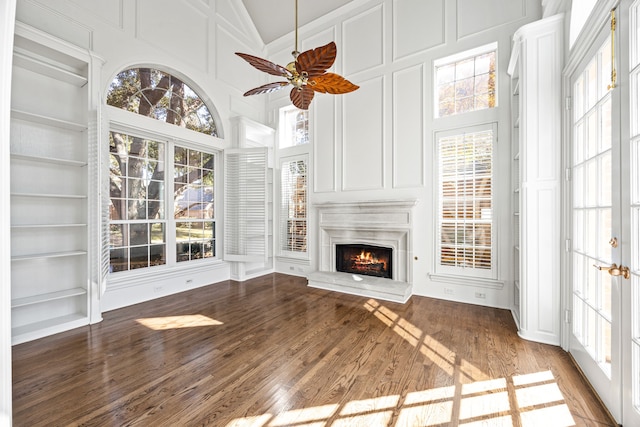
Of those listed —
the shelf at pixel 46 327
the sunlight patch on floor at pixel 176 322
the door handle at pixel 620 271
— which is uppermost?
the door handle at pixel 620 271

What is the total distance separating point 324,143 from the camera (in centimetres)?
513

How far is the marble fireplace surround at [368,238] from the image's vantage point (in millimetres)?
4113

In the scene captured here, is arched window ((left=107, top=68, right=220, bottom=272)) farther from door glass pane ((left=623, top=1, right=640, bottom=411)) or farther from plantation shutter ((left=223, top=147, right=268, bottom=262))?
door glass pane ((left=623, top=1, right=640, bottom=411))

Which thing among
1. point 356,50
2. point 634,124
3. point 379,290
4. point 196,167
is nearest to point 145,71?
point 196,167

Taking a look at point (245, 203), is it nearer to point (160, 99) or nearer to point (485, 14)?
point (160, 99)

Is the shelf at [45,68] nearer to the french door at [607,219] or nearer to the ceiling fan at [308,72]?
the ceiling fan at [308,72]

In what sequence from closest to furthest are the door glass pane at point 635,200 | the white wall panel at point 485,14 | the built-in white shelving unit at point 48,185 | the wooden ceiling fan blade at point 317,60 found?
1. the door glass pane at point 635,200
2. the wooden ceiling fan blade at point 317,60
3. the built-in white shelving unit at point 48,185
4. the white wall panel at point 485,14

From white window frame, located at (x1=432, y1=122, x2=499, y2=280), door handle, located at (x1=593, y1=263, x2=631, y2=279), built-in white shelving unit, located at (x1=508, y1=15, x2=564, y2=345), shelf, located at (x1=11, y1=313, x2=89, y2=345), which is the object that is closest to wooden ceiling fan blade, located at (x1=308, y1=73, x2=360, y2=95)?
built-in white shelving unit, located at (x1=508, y1=15, x2=564, y2=345)

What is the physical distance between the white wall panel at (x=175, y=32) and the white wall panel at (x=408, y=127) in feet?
11.1

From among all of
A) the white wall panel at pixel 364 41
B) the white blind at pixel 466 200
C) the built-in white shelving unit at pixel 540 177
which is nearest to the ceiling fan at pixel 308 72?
the built-in white shelving unit at pixel 540 177

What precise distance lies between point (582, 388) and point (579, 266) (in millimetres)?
916

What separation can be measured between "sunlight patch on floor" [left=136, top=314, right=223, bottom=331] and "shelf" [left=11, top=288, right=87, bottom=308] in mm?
722

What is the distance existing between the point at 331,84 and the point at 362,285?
2865mm

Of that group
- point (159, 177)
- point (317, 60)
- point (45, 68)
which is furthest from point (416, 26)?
point (45, 68)
